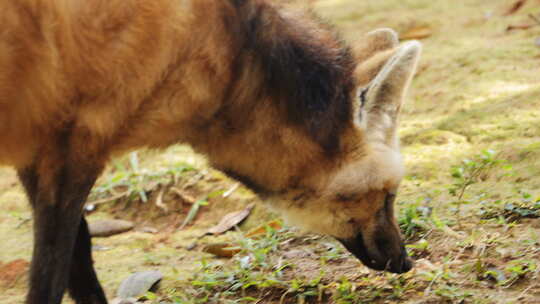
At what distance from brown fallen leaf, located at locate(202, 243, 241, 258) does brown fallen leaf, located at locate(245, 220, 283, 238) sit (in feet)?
0.55

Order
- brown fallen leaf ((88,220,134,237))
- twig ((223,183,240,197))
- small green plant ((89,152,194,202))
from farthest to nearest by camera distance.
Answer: small green plant ((89,152,194,202))
twig ((223,183,240,197))
brown fallen leaf ((88,220,134,237))

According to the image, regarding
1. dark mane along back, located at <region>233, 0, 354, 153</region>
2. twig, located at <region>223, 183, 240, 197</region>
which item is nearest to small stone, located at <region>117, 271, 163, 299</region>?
twig, located at <region>223, 183, 240, 197</region>

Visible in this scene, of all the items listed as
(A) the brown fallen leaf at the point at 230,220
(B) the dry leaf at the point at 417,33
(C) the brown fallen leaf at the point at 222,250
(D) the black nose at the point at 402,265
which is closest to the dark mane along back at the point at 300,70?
(D) the black nose at the point at 402,265

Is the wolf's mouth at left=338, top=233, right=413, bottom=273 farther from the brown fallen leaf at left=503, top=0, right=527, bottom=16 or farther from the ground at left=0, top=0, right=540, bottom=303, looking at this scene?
the brown fallen leaf at left=503, top=0, right=527, bottom=16

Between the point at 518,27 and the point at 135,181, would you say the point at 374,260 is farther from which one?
the point at 518,27

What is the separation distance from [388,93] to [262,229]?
5.13 feet

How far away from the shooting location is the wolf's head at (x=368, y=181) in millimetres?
3210

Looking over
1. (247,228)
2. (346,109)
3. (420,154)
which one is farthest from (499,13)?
(346,109)

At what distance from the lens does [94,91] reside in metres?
2.82

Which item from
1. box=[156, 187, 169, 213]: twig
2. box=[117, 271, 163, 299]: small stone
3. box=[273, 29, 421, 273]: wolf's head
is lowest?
box=[156, 187, 169, 213]: twig

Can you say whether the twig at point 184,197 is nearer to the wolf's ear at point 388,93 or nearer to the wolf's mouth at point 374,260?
the wolf's mouth at point 374,260

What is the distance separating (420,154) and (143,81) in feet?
8.53

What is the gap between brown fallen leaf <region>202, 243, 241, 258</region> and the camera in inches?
164

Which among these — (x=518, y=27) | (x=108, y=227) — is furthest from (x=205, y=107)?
(x=518, y=27)
